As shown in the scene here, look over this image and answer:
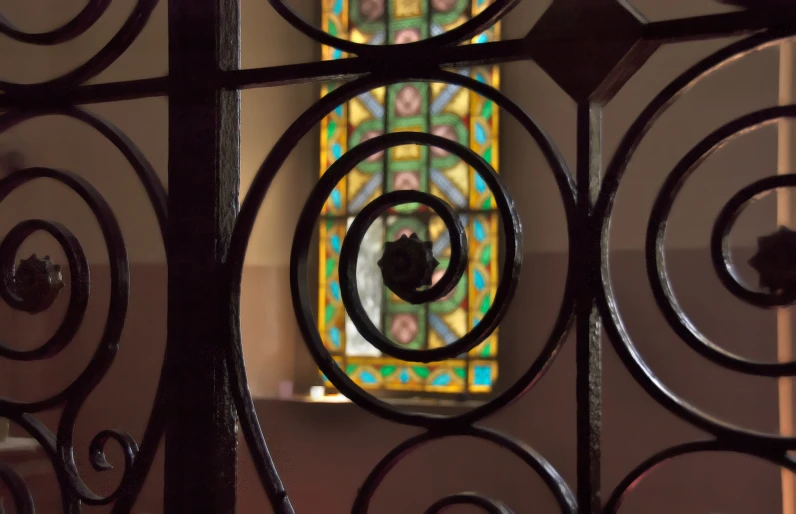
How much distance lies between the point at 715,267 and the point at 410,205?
316 centimetres

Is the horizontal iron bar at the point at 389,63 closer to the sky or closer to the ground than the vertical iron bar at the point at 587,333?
closer to the sky

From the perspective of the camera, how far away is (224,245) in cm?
57

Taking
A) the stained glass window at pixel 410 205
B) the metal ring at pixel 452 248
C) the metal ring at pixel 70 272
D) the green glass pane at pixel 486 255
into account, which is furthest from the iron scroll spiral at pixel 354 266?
the green glass pane at pixel 486 255

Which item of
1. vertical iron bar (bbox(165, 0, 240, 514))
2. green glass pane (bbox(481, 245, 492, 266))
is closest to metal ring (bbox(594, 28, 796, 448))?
vertical iron bar (bbox(165, 0, 240, 514))

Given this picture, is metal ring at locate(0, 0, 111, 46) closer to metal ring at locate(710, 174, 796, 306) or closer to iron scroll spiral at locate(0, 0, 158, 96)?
iron scroll spiral at locate(0, 0, 158, 96)

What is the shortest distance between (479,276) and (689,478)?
1.11 meters

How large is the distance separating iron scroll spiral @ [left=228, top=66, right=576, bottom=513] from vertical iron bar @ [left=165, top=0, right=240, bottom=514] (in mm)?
17

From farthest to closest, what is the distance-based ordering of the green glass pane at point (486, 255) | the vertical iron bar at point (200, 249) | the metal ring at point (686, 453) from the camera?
the green glass pane at point (486, 255)
the vertical iron bar at point (200, 249)
the metal ring at point (686, 453)

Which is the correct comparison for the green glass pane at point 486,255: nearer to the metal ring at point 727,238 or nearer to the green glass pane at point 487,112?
the green glass pane at point 487,112

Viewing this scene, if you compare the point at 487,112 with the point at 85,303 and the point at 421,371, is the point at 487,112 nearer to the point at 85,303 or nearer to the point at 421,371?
the point at 421,371

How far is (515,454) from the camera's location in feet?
1.53

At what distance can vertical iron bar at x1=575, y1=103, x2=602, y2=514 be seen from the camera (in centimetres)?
46

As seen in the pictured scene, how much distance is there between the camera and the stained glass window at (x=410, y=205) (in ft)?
11.4

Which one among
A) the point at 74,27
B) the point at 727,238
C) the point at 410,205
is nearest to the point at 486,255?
the point at 410,205
